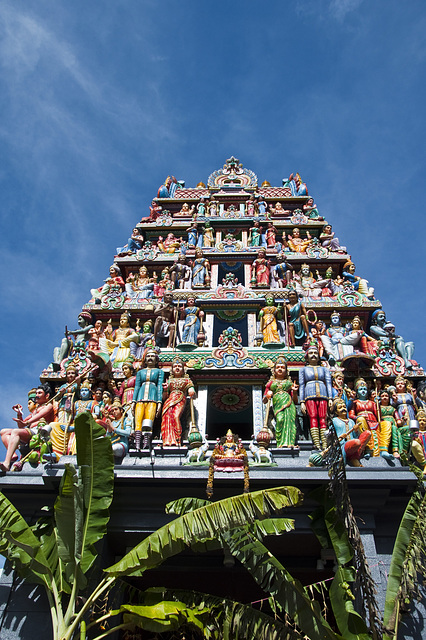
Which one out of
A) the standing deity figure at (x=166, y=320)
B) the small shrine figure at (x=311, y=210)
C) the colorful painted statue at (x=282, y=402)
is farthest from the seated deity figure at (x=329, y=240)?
the colorful painted statue at (x=282, y=402)

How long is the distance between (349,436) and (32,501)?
606 centimetres

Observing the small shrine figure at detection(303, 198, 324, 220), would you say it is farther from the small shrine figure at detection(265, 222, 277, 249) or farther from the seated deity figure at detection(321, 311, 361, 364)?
the seated deity figure at detection(321, 311, 361, 364)

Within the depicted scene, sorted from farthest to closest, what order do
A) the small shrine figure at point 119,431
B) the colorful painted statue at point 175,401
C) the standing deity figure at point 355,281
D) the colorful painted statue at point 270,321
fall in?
the standing deity figure at point 355,281, the colorful painted statue at point 270,321, the colorful painted statue at point 175,401, the small shrine figure at point 119,431

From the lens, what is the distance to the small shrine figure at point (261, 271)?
18.3 metres

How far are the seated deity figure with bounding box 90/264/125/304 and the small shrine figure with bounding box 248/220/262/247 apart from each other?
4.66 m

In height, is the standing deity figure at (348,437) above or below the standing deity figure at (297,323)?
below

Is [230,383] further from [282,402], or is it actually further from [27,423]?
[27,423]

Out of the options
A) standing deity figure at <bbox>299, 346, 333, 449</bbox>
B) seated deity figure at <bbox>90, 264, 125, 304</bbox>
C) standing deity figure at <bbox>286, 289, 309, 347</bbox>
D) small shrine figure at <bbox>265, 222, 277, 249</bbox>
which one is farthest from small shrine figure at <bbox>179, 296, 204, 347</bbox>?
small shrine figure at <bbox>265, 222, 277, 249</bbox>

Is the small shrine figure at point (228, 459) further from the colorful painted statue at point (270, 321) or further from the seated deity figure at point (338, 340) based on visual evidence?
the colorful painted statue at point (270, 321)

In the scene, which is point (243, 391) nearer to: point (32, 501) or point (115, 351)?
point (115, 351)

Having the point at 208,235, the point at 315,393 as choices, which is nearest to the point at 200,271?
the point at 208,235

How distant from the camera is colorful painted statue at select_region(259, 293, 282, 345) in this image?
51.9ft

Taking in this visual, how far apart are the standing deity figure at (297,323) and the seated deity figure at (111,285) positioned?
5503 millimetres

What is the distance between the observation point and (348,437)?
1130 centimetres
